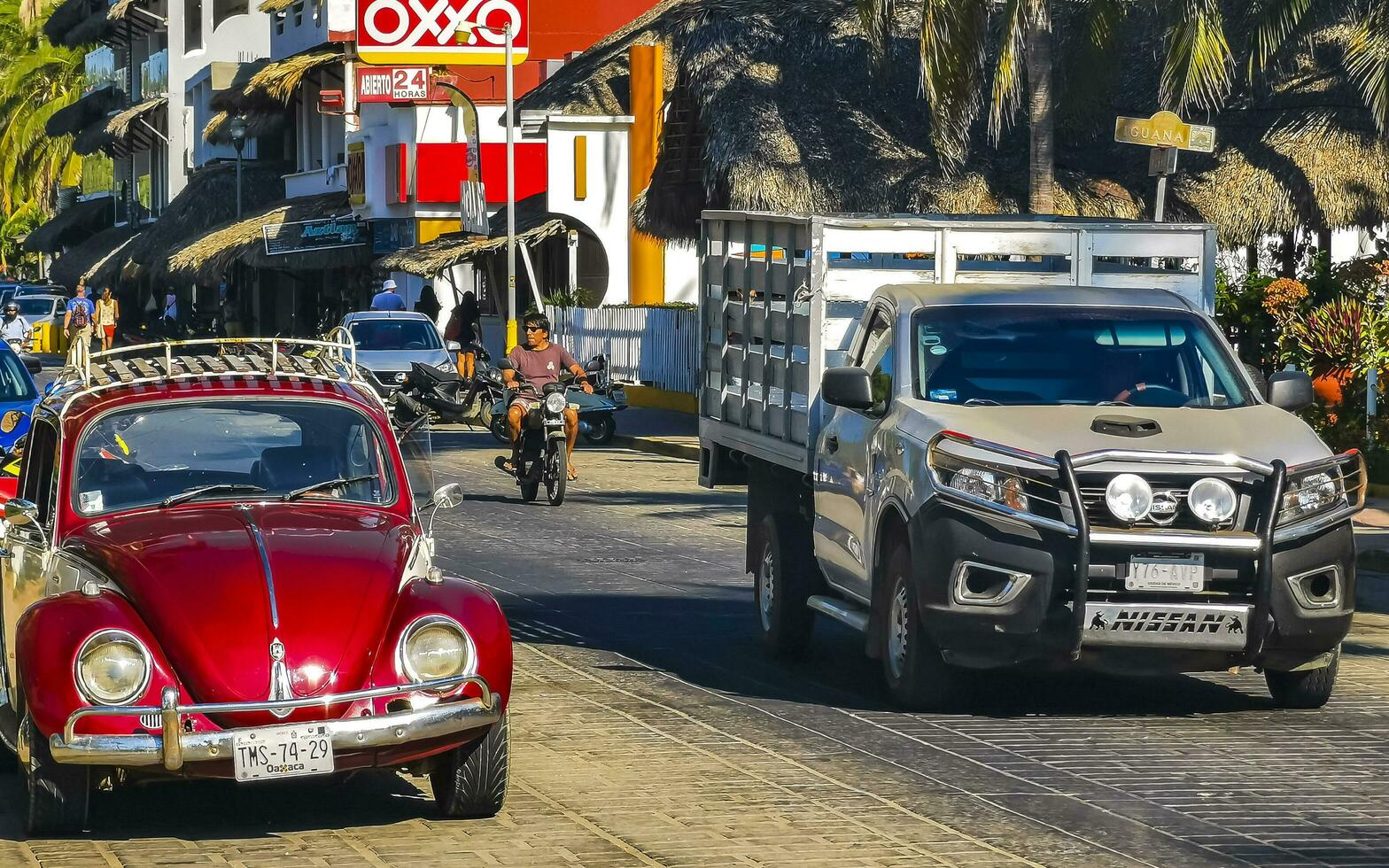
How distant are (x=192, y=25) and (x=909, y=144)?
1968 inches

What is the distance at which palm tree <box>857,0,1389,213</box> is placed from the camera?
84.5 ft

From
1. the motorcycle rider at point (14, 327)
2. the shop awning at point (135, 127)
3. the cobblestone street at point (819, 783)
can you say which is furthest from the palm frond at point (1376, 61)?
the shop awning at point (135, 127)

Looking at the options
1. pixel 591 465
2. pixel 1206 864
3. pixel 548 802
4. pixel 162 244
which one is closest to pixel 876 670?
pixel 548 802

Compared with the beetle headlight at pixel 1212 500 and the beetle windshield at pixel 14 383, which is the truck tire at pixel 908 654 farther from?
the beetle windshield at pixel 14 383

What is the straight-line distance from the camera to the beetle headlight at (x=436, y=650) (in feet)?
23.8

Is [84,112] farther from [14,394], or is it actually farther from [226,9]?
[14,394]

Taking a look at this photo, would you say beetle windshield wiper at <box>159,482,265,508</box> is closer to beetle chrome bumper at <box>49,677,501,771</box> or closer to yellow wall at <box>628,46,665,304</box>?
beetle chrome bumper at <box>49,677,501,771</box>

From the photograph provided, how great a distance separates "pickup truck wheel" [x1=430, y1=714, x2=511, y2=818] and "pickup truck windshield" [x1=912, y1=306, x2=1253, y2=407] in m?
3.47

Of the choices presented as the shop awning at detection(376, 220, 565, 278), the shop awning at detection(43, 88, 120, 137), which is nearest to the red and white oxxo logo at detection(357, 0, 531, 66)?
the shop awning at detection(376, 220, 565, 278)

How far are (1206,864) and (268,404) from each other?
3916 millimetres

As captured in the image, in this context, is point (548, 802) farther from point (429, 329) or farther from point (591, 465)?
point (429, 329)

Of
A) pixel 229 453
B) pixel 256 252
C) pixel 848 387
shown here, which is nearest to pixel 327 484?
pixel 229 453

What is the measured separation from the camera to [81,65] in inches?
3873

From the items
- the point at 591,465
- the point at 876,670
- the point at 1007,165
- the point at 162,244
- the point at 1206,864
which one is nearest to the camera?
the point at 1206,864
